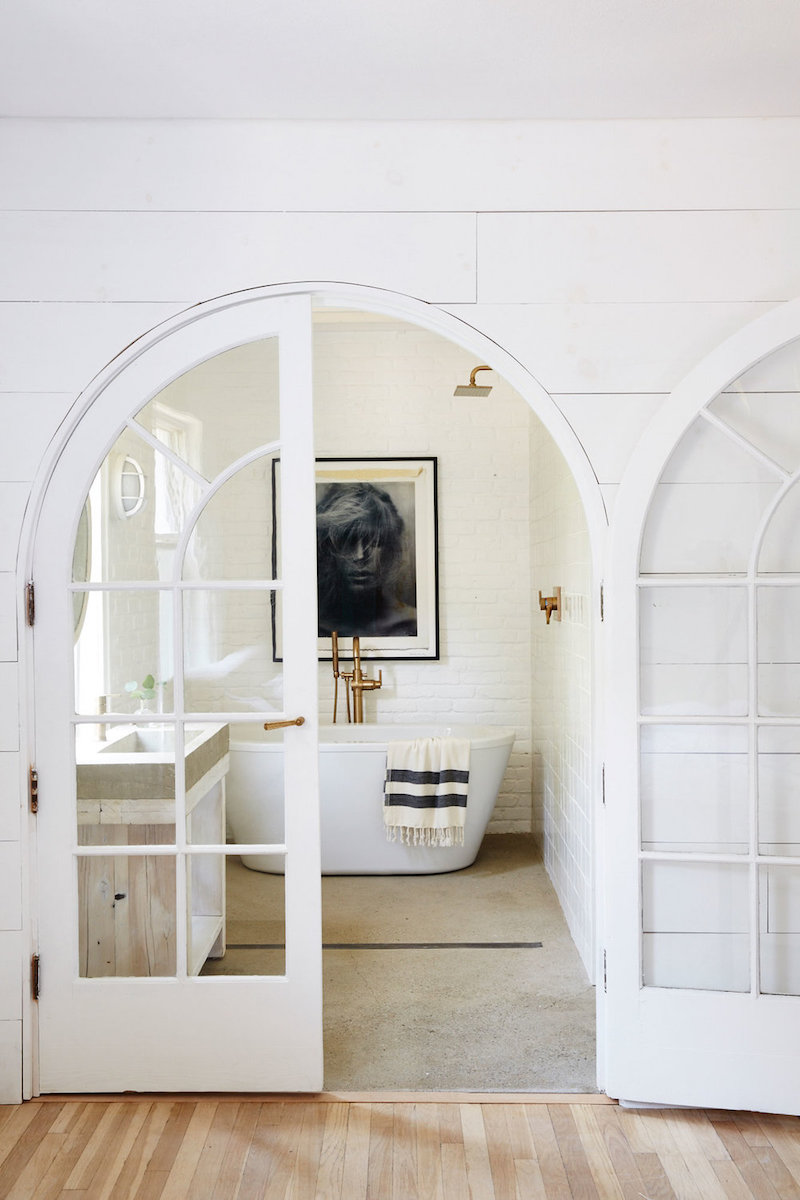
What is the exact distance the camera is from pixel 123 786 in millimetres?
2484

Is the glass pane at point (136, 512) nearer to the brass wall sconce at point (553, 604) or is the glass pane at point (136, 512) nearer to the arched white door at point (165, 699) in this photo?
the arched white door at point (165, 699)

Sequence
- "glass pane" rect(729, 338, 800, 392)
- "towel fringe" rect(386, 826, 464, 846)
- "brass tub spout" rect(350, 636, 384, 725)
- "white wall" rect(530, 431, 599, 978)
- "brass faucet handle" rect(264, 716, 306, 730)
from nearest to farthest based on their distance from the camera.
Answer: "glass pane" rect(729, 338, 800, 392), "brass faucet handle" rect(264, 716, 306, 730), "white wall" rect(530, 431, 599, 978), "towel fringe" rect(386, 826, 464, 846), "brass tub spout" rect(350, 636, 384, 725)

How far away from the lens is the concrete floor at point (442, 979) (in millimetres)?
2523

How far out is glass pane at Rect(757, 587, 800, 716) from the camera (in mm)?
2359

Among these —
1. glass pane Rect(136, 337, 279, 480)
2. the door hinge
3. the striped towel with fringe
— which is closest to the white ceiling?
glass pane Rect(136, 337, 279, 480)

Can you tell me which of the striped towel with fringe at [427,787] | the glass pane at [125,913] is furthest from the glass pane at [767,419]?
the striped towel with fringe at [427,787]

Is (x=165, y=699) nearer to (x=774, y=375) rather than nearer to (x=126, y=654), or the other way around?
(x=126, y=654)

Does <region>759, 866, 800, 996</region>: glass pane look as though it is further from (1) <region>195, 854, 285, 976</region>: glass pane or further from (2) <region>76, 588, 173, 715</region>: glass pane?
(2) <region>76, 588, 173, 715</region>: glass pane

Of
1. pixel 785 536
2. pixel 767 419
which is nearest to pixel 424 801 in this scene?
pixel 785 536

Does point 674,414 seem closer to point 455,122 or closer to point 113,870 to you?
point 455,122

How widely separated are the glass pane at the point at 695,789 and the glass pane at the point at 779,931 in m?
0.11

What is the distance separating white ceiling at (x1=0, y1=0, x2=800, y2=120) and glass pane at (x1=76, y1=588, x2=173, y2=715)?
1.23 meters

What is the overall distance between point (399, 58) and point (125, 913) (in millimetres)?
2183

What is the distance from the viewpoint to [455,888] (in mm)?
4207
